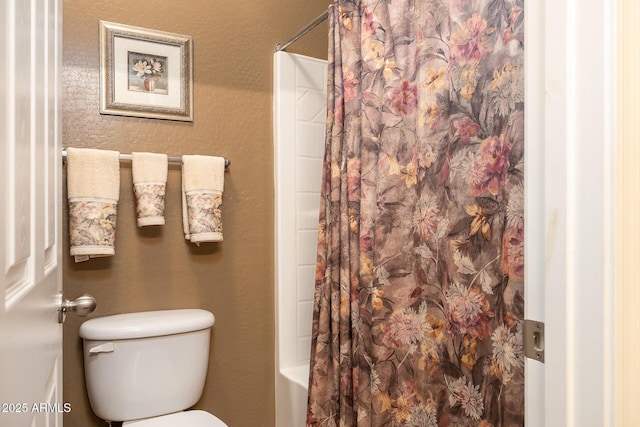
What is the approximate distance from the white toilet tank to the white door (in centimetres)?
71

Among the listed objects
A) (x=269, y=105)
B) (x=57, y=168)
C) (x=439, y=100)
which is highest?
(x=269, y=105)

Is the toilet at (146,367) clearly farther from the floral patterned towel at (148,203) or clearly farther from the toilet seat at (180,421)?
the floral patterned towel at (148,203)

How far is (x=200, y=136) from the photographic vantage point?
6.07ft

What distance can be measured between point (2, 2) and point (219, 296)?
154 centimetres

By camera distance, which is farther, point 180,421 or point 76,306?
point 180,421

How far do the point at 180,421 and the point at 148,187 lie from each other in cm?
85

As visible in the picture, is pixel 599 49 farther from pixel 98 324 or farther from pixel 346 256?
pixel 98 324

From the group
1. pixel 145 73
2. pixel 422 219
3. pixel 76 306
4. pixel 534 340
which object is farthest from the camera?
pixel 145 73

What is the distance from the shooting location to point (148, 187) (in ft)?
5.40

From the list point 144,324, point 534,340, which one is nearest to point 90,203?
point 144,324

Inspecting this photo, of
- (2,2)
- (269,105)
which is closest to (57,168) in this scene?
(2,2)

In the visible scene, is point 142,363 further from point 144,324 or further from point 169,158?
point 169,158

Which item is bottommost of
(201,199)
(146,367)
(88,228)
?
(146,367)

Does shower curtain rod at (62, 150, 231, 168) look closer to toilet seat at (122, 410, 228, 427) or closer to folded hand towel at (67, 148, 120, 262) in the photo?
folded hand towel at (67, 148, 120, 262)
